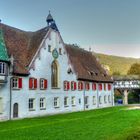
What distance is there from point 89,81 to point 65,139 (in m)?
37.8

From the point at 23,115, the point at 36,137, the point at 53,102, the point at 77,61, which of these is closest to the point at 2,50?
the point at 23,115

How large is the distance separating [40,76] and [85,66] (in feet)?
61.3

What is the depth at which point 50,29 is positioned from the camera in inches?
1812

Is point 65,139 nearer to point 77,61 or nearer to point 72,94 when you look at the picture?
point 72,94

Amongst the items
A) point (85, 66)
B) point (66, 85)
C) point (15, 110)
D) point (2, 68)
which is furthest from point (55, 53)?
point (85, 66)

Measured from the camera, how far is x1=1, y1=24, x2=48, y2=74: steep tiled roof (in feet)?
131

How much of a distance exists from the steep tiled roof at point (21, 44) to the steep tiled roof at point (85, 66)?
996 centimetres

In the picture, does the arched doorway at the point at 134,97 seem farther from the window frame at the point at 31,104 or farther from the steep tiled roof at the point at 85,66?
the window frame at the point at 31,104

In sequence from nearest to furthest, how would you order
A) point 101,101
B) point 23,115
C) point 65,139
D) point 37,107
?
point 65,139, point 23,115, point 37,107, point 101,101

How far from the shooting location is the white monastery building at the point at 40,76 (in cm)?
3696

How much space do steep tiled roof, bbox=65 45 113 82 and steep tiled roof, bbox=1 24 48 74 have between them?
392 inches

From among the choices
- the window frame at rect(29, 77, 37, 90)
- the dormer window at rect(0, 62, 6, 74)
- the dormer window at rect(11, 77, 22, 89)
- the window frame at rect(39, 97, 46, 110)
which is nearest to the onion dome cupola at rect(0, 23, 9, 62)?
the dormer window at rect(0, 62, 6, 74)

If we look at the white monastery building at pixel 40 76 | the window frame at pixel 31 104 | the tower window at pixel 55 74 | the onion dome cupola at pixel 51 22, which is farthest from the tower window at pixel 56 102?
the onion dome cupola at pixel 51 22

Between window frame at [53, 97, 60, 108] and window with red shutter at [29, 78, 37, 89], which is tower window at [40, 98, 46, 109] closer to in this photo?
window with red shutter at [29, 78, 37, 89]
